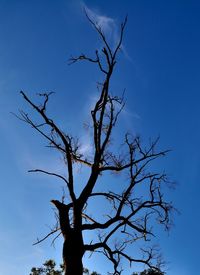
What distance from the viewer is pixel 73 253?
699 cm

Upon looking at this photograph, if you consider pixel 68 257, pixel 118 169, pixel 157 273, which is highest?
pixel 118 169

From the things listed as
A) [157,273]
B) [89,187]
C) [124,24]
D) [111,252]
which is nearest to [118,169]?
[89,187]

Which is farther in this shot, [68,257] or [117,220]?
[117,220]

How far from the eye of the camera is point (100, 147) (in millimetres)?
9289

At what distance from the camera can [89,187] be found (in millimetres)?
8336

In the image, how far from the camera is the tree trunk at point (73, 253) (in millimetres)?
6797

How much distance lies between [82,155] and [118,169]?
1289mm

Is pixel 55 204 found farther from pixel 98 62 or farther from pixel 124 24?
pixel 124 24

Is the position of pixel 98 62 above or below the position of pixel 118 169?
above

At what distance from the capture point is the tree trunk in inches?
268

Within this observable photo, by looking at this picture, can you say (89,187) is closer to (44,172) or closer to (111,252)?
(44,172)

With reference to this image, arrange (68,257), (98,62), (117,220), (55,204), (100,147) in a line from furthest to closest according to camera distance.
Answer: (98,62) < (100,147) < (117,220) < (55,204) < (68,257)

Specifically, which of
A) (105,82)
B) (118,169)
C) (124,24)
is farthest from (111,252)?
(124,24)

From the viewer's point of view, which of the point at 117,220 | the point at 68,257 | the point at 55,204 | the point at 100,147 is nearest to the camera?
the point at 68,257
